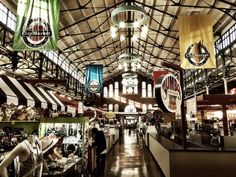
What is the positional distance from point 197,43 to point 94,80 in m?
7.16

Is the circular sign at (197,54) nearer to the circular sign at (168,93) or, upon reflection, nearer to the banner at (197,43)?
the banner at (197,43)

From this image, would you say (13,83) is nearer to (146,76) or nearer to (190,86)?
(190,86)

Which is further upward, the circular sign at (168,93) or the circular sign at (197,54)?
the circular sign at (197,54)

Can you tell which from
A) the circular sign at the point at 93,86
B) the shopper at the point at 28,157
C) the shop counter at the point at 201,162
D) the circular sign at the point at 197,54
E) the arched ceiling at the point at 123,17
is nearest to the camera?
the shopper at the point at 28,157

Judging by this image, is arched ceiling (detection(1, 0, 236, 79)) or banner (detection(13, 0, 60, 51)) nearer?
banner (detection(13, 0, 60, 51))

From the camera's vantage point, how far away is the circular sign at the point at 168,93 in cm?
434

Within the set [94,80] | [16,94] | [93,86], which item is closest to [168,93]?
[16,94]

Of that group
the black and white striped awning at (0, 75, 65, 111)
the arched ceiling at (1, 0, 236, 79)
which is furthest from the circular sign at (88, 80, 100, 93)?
the black and white striped awning at (0, 75, 65, 111)

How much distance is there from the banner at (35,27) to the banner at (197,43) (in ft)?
13.8

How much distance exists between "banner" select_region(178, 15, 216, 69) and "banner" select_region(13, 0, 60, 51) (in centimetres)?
420

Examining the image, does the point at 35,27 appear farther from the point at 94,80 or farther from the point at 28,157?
the point at 94,80

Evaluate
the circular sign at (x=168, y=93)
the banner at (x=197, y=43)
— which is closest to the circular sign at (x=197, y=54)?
the banner at (x=197, y=43)

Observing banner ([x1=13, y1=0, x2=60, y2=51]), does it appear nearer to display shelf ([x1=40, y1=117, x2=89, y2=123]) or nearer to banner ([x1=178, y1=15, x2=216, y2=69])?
display shelf ([x1=40, y1=117, x2=89, y2=123])

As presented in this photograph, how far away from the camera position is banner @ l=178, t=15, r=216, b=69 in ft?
25.8
